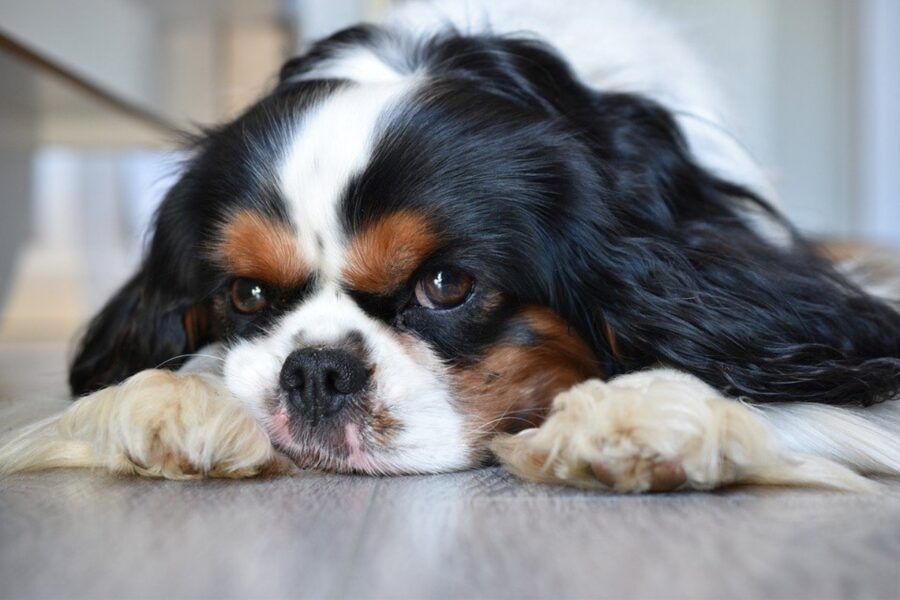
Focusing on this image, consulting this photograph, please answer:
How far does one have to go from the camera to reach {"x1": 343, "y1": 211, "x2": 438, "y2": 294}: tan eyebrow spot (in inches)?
58.1

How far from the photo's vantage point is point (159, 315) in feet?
6.14

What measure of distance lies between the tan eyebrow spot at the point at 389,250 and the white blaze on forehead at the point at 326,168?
33 mm

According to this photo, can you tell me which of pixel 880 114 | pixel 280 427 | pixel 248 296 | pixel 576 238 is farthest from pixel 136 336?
pixel 880 114

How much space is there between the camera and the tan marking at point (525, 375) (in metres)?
1.48

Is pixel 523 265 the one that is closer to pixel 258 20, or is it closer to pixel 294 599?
pixel 294 599

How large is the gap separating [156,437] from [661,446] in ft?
2.03

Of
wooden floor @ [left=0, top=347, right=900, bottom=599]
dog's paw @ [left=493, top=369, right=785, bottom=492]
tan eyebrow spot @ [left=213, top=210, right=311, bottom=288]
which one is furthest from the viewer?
tan eyebrow spot @ [left=213, top=210, right=311, bottom=288]

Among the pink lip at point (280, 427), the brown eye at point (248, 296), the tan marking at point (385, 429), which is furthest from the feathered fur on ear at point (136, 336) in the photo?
the tan marking at point (385, 429)

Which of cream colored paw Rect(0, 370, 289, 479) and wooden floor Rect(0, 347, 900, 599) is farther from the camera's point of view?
cream colored paw Rect(0, 370, 289, 479)

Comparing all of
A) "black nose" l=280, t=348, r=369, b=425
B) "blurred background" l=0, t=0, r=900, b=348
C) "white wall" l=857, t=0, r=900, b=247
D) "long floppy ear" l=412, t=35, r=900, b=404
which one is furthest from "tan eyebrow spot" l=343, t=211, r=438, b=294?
"white wall" l=857, t=0, r=900, b=247

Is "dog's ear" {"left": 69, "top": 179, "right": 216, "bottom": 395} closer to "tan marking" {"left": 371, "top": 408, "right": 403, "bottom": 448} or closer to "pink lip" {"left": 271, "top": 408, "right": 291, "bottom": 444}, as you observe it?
"pink lip" {"left": 271, "top": 408, "right": 291, "bottom": 444}

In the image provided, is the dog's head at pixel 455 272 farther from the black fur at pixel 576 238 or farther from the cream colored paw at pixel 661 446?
the cream colored paw at pixel 661 446

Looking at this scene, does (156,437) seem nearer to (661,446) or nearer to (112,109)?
(661,446)

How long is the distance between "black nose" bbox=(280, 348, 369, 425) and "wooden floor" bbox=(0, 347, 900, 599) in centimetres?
16
